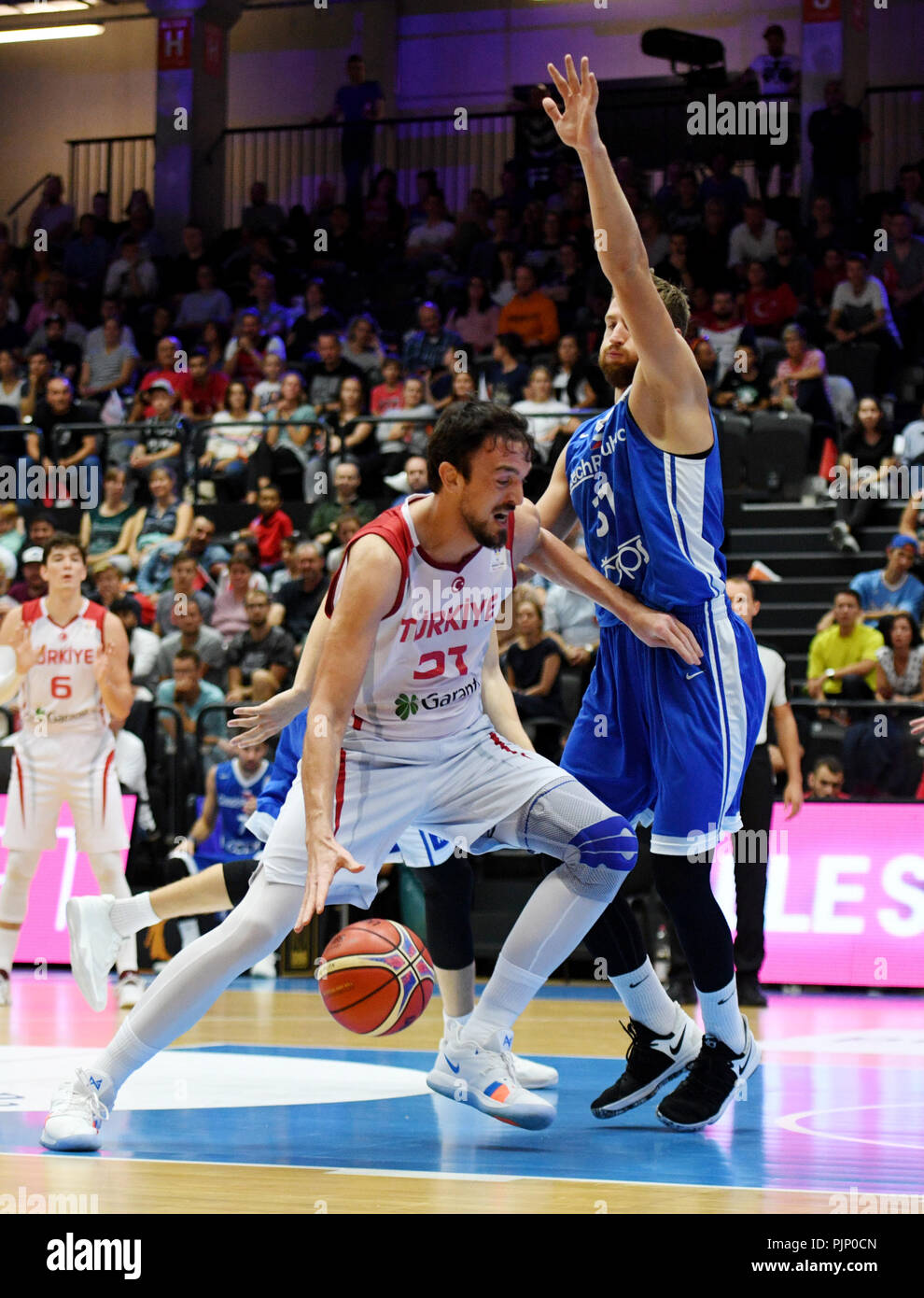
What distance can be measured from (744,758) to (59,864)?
6708 millimetres

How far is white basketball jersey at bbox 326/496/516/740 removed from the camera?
14.5 ft

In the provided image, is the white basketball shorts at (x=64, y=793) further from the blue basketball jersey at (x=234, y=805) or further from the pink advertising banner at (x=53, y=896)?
the pink advertising banner at (x=53, y=896)

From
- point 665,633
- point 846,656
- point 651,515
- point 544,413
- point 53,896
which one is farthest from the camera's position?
point 544,413

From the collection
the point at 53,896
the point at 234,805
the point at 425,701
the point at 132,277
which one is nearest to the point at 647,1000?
the point at 425,701

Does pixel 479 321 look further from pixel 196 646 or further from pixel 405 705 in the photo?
pixel 405 705

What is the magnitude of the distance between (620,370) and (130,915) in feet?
7.38

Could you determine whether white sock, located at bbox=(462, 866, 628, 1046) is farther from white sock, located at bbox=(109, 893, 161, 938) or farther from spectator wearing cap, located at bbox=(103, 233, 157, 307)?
spectator wearing cap, located at bbox=(103, 233, 157, 307)

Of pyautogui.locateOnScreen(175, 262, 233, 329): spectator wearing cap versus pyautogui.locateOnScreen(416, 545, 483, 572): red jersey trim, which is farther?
pyautogui.locateOnScreen(175, 262, 233, 329): spectator wearing cap

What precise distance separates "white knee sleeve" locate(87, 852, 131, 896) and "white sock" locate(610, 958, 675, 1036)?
443 centimetres

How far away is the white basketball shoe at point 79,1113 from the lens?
4.28m

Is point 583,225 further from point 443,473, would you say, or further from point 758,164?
point 443,473

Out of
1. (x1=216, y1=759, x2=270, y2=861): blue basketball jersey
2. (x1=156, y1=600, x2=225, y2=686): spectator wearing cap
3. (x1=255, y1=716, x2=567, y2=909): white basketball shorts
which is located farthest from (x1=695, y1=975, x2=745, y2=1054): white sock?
(x1=156, y1=600, x2=225, y2=686): spectator wearing cap

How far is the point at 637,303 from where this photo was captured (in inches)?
175
